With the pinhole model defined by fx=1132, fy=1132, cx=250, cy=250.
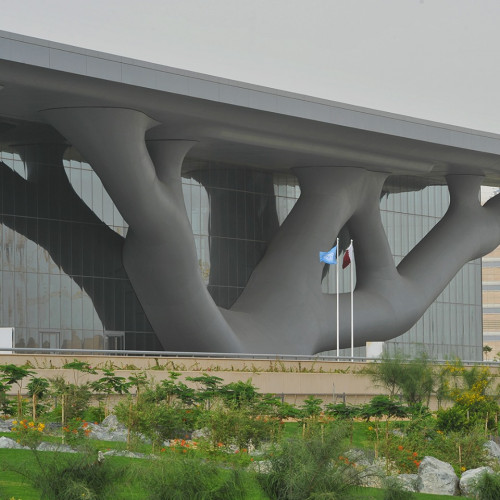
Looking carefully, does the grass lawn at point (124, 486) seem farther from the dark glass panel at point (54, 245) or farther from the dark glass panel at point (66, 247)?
the dark glass panel at point (66, 247)

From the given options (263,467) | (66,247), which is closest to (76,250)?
(66,247)

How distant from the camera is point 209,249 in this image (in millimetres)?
35781

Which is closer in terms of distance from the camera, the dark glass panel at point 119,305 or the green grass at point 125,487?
the green grass at point 125,487

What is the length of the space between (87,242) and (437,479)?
20.5 meters

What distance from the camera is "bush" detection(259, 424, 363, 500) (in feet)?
32.9

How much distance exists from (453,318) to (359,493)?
34962 millimetres

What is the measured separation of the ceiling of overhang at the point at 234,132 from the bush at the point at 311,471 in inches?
637

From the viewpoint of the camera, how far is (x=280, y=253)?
3506 cm

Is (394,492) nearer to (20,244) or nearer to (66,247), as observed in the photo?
(20,244)

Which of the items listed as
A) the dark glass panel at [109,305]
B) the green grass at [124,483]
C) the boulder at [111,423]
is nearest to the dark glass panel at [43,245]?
the dark glass panel at [109,305]

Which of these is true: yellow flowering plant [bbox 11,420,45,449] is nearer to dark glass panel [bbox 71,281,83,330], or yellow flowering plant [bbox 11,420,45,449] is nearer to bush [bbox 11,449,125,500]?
bush [bbox 11,449,125,500]

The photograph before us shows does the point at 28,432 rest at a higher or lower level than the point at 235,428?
higher

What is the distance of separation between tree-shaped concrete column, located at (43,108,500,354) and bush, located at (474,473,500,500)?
17.6 meters

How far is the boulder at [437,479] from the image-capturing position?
13.5 metres
